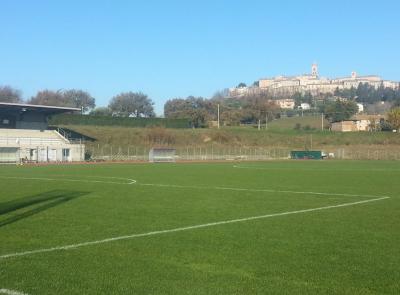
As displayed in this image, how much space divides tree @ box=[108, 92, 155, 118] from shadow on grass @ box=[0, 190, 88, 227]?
144 meters

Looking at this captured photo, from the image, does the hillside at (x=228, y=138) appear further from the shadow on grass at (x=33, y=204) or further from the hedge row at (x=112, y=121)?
the shadow on grass at (x=33, y=204)

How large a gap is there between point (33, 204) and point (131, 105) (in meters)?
151

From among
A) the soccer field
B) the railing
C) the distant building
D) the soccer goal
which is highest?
the distant building

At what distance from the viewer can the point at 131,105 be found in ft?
548

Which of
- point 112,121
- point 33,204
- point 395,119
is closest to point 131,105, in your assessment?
point 112,121

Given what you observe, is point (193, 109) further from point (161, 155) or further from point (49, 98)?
point (161, 155)

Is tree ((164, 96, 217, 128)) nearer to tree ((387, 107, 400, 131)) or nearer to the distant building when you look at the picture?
the distant building

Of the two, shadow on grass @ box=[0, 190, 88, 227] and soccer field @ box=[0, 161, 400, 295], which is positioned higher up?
shadow on grass @ box=[0, 190, 88, 227]

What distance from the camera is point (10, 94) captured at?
14938 centimetres

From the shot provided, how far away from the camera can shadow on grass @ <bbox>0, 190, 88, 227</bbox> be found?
14.3m

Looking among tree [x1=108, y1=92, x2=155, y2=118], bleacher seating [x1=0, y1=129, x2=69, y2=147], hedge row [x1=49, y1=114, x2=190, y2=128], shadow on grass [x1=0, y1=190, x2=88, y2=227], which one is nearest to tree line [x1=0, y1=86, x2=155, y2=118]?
tree [x1=108, y1=92, x2=155, y2=118]

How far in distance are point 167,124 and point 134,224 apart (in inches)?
4118

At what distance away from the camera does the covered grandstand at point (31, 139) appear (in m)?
68.2

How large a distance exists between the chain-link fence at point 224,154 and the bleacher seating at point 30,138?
5.15 metres
